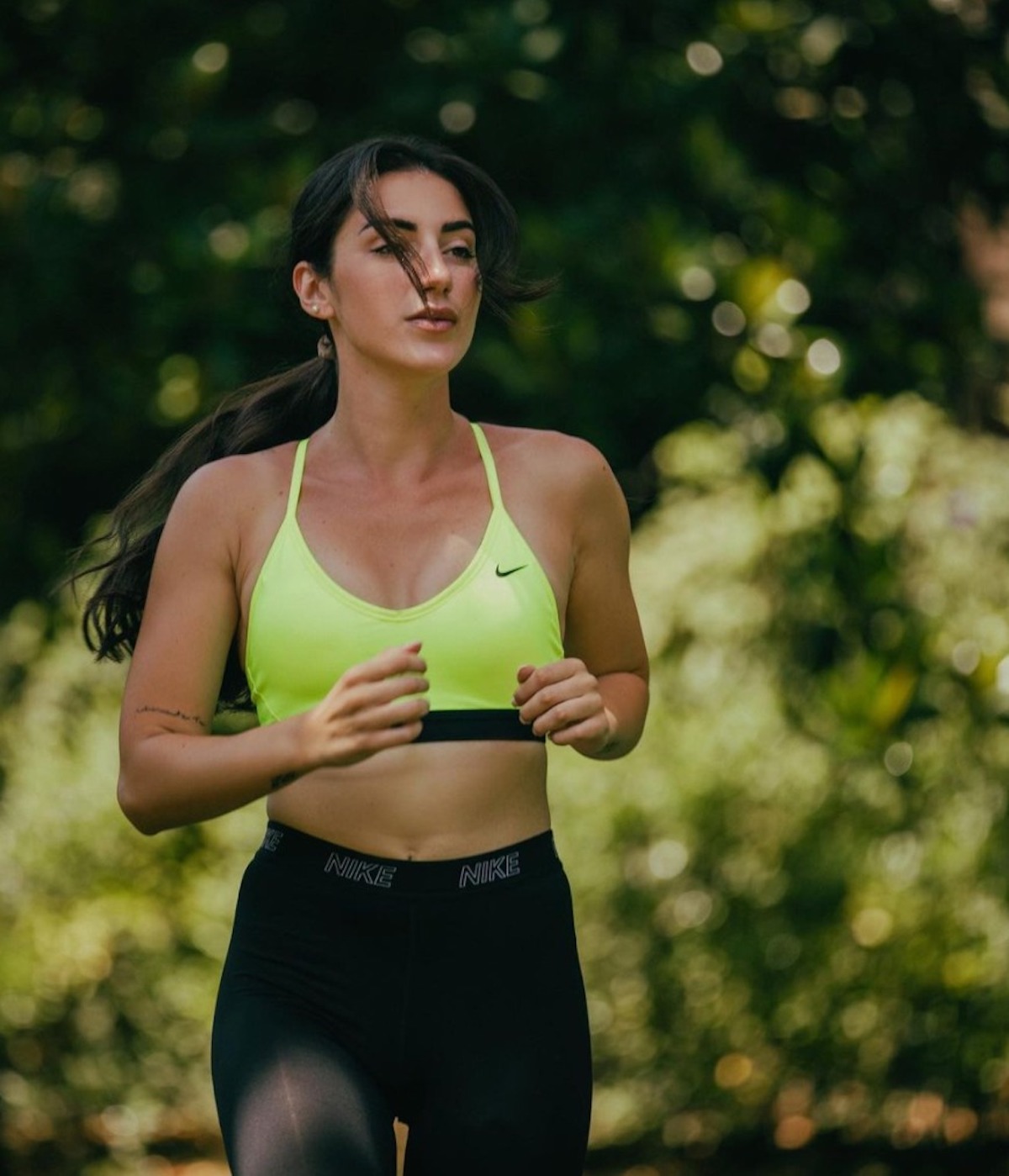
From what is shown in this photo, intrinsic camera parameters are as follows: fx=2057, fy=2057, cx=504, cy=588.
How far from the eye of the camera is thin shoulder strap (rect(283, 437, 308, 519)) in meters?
2.93

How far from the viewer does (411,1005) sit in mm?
2771

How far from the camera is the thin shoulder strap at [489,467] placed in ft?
9.68

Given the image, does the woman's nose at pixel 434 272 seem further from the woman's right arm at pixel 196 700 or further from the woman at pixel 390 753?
the woman's right arm at pixel 196 700

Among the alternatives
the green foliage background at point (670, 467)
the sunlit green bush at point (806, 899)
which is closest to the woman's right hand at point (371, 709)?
the green foliage background at point (670, 467)

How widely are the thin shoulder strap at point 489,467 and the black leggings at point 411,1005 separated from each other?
0.50m

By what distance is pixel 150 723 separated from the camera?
9.25ft

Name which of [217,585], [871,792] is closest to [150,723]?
[217,585]

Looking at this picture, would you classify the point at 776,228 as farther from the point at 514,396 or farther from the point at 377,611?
the point at 377,611

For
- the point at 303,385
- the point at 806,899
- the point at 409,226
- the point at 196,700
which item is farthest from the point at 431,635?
the point at 806,899

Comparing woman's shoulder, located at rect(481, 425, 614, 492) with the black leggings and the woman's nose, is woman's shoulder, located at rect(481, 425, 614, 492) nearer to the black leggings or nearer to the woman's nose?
the woman's nose

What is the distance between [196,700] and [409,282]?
0.67m

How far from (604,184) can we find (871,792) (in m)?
2.17

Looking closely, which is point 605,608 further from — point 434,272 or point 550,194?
point 550,194

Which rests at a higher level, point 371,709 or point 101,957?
point 371,709
